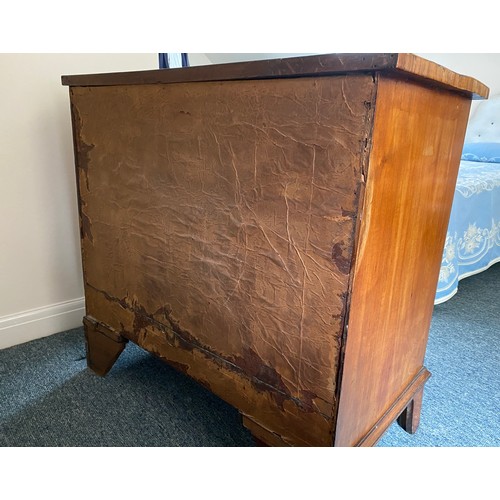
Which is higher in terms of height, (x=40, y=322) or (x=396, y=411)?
(x=396, y=411)

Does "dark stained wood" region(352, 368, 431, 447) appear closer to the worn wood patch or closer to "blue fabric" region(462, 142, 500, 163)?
the worn wood patch

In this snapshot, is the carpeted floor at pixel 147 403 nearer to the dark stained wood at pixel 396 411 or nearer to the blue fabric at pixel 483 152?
the dark stained wood at pixel 396 411

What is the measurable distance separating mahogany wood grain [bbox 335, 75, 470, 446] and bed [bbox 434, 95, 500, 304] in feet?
2.57

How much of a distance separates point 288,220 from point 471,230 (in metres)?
1.42

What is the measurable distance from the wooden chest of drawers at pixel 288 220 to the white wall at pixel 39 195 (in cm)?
31

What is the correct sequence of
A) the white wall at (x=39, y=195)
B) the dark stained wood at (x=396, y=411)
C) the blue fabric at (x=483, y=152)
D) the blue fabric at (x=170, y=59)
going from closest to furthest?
1. the dark stained wood at (x=396, y=411)
2. the white wall at (x=39, y=195)
3. the blue fabric at (x=170, y=59)
4. the blue fabric at (x=483, y=152)

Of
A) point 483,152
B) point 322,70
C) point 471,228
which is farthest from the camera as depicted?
point 483,152

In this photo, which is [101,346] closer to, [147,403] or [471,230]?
[147,403]

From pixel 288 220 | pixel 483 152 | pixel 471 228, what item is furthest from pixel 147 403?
pixel 483 152

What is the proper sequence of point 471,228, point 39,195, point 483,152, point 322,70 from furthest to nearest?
point 483,152, point 471,228, point 39,195, point 322,70

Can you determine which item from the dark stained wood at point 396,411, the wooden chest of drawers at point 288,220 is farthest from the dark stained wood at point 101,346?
the dark stained wood at point 396,411

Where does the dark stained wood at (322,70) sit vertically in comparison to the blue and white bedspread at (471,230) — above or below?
above

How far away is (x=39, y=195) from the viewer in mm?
1228

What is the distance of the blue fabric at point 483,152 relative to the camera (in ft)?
7.65
